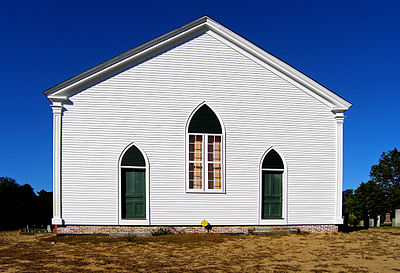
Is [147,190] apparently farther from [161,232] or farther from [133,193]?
[161,232]

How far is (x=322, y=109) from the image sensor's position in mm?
14977

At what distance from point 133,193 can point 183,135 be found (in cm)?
323

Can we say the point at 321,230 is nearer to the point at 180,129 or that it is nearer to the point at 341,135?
the point at 341,135

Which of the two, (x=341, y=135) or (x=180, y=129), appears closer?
(x=180, y=129)

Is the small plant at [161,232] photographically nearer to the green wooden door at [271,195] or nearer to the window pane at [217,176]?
the window pane at [217,176]

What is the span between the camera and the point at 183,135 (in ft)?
45.8

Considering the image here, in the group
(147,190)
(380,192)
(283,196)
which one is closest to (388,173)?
(380,192)

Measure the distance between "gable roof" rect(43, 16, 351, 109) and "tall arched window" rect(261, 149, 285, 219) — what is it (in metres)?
3.57

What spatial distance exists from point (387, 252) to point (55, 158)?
12522 mm

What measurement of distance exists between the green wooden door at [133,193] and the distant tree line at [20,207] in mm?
10439

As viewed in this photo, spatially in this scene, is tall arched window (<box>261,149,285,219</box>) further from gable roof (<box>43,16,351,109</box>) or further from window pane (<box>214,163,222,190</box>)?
gable roof (<box>43,16,351,109</box>)

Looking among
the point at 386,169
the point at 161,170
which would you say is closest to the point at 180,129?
the point at 161,170

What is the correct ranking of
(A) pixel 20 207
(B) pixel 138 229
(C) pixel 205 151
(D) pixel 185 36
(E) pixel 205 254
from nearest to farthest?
1. (E) pixel 205 254
2. (B) pixel 138 229
3. (C) pixel 205 151
4. (D) pixel 185 36
5. (A) pixel 20 207

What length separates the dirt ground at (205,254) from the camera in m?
8.27
